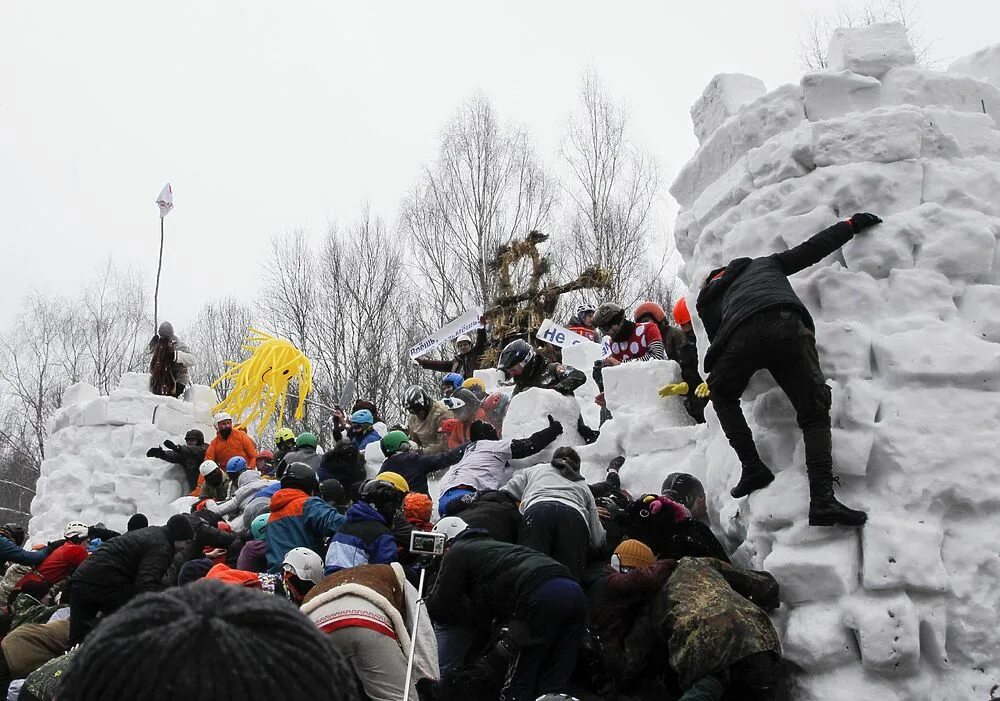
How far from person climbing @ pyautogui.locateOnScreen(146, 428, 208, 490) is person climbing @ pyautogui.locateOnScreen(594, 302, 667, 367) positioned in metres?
6.82

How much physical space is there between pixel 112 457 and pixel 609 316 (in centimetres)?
832

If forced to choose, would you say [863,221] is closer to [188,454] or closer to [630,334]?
[630,334]

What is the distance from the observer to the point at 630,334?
834 centimetres

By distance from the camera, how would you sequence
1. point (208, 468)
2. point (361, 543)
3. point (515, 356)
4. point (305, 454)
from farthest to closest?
point (208, 468) → point (305, 454) → point (515, 356) → point (361, 543)

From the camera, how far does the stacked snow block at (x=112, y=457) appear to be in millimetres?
12391

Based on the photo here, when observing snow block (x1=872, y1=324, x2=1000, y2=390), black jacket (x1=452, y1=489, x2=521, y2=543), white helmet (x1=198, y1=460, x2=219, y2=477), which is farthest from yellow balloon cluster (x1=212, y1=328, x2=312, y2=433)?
snow block (x1=872, y1=324, x2=1000, y2=390)

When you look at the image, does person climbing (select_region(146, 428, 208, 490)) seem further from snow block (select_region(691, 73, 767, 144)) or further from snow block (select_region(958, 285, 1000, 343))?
snow block (select_region(958, 285, 1000, 343))

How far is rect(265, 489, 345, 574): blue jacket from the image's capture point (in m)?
6.18

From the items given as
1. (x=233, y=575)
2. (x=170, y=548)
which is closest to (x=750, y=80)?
(x=233, y=575)

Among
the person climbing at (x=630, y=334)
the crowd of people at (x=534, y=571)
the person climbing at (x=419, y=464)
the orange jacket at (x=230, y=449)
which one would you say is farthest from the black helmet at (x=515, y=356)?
the orange jacket at (x=230, y=449)

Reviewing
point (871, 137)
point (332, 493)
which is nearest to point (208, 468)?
point (332, 493)

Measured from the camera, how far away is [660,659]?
15.4 ft

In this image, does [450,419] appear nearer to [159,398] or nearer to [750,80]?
[750,80]

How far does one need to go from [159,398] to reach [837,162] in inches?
426
